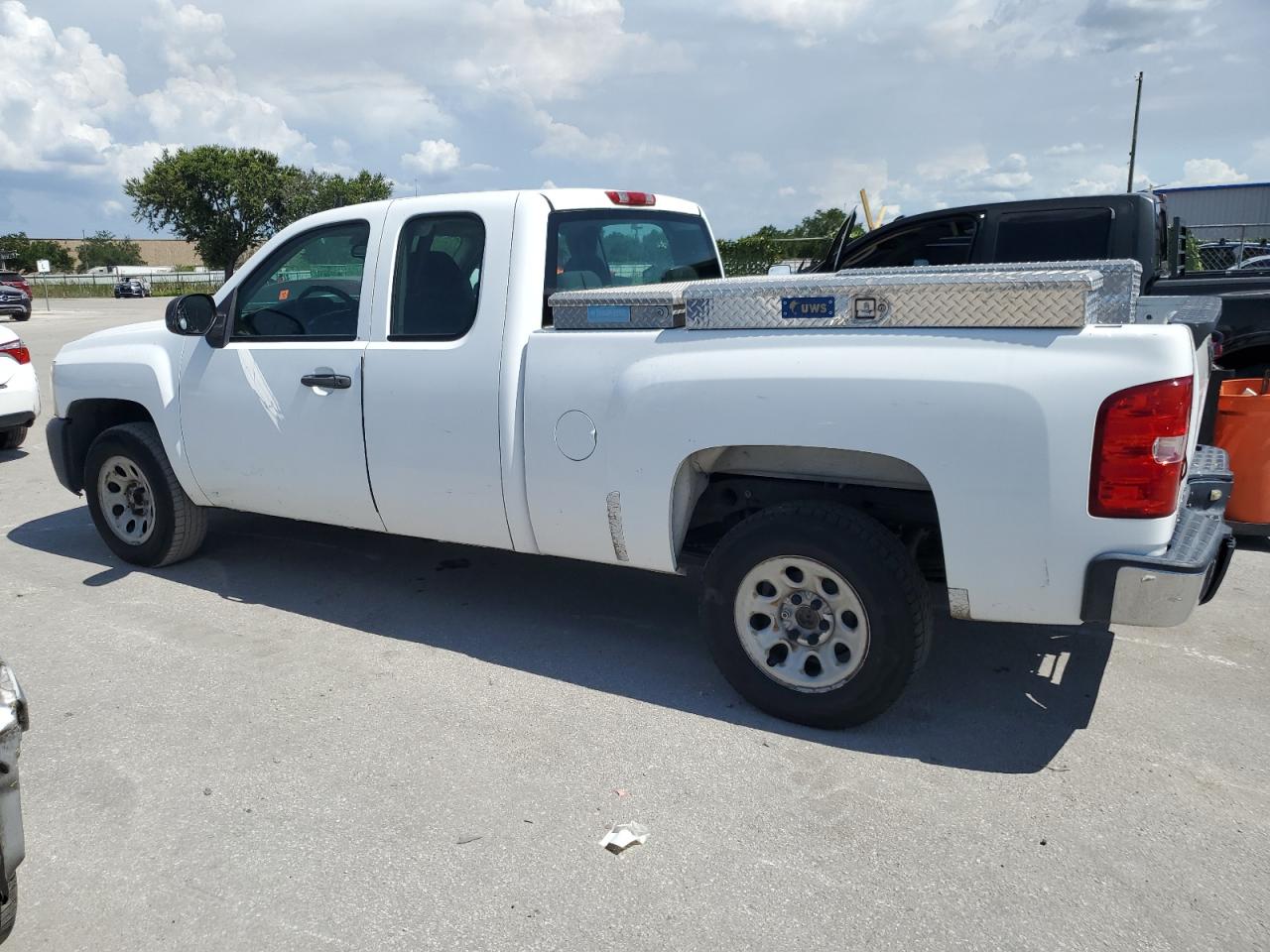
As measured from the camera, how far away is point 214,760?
11.9 feet

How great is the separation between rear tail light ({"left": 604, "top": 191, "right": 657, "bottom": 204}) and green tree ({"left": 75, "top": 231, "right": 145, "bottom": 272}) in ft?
381

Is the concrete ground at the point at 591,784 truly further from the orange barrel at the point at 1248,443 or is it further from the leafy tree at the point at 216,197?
the leafy tree at the point at 216,197

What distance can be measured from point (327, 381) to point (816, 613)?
2454mm

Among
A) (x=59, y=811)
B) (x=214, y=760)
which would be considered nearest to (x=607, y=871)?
(x=214, y=760)

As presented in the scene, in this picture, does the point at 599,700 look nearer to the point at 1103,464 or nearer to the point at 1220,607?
the point at 1103,464

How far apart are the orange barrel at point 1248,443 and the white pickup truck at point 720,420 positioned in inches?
56.0

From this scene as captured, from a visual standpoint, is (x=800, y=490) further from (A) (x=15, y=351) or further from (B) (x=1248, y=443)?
(A) (x=15, y=351)

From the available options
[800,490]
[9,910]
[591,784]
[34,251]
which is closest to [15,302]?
[800,490]

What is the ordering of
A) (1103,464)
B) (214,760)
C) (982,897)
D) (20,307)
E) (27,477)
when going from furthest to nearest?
(20,307)
(27,477)
(214,760)
(1103,464)
(982,897)

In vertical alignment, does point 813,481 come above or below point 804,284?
below

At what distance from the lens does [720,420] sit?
3.62 metres

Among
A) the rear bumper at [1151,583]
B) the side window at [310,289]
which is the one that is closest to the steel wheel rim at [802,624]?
the rear bumper at [1151,583]

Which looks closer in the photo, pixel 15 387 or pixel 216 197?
pixel 15 387

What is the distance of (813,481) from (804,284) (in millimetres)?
787
